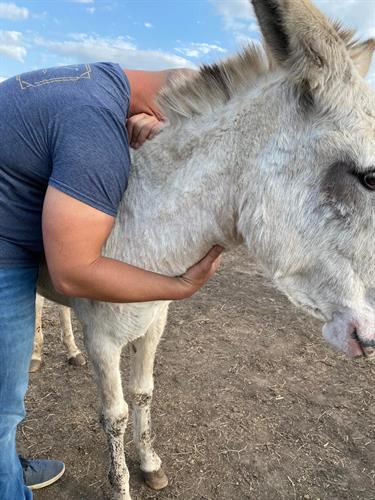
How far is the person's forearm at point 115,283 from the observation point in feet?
5.13

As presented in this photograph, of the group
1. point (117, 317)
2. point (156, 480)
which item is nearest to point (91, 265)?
point (117, 317)

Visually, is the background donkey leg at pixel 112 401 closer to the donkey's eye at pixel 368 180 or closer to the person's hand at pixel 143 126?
the person's hand at pixel 143 126

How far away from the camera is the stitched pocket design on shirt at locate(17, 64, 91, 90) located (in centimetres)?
162

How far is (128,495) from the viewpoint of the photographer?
2.64 m

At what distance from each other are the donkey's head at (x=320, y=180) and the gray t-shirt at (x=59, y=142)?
1.79 feet

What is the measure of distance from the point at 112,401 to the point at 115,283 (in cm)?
108

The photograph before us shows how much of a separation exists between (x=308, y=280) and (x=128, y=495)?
1.96m

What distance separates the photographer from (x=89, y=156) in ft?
4.73

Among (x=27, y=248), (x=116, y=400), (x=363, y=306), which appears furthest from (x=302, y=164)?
(x=116, y=400)

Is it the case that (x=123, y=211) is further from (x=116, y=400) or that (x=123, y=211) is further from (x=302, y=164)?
(x=116, y=400)

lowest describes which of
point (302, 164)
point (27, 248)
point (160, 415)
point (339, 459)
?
point (160, 415)

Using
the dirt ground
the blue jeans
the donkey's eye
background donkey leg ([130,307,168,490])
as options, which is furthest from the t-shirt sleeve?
the dirt ground

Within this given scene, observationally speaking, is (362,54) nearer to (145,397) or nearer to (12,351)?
(12,351)

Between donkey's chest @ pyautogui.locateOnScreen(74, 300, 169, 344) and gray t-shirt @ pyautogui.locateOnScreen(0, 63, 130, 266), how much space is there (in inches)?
20.1
